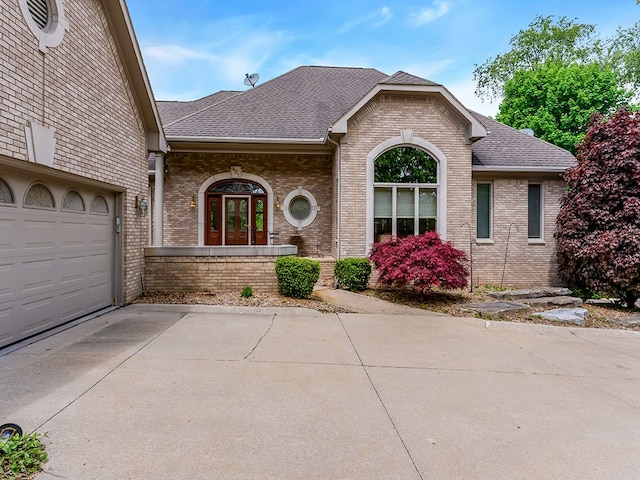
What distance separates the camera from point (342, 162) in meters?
10.4

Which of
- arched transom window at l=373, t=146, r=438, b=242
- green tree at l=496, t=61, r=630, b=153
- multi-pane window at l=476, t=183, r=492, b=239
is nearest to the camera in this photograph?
arched transom window at l=373, t=146, r=438, b=242

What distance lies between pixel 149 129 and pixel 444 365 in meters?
8.22

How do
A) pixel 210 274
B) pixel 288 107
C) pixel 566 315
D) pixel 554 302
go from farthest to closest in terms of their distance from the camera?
pixel 288 107, pixel 554 302, pixel 210 274, pixel 566 315

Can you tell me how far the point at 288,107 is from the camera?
13148 mm

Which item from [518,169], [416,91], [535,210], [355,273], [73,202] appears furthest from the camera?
[535,210]

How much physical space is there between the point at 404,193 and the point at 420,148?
139 cm

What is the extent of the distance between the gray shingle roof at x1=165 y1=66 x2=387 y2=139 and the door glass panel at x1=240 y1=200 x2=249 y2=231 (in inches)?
86.2

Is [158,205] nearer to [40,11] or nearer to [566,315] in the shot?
[40,11]

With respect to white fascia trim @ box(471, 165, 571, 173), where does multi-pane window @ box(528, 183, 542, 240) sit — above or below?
below

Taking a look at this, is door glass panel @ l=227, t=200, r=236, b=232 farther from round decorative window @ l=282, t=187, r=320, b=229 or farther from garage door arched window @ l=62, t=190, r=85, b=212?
garage door arched window @ l=62, t=190, r=85, b=212

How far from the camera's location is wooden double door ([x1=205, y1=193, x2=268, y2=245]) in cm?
1209

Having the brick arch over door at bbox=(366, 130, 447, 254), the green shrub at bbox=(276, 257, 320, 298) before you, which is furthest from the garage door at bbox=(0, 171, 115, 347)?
the brick arch over door at bbox=(366, 130, 447, 254)

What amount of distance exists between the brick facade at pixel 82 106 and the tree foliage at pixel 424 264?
586cm

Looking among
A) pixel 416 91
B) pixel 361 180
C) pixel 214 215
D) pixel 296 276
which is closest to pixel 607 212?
pixel 416 91
